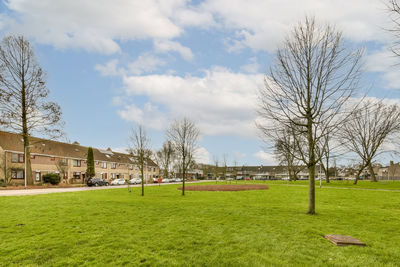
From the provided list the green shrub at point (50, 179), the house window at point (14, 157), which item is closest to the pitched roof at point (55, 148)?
the house window at point (14, 157)

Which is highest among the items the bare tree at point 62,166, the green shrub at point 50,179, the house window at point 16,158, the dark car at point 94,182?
the house window at point 16,158

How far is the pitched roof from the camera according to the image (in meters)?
45.2

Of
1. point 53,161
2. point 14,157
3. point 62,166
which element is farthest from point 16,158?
point 62,166

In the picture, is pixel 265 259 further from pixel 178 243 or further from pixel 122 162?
pixel 122 162

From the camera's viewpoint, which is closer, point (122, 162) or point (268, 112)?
point (268, 112)

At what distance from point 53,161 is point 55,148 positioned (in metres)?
3.45

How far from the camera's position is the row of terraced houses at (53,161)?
142 feet

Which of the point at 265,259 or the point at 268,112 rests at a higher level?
the point at 268,112

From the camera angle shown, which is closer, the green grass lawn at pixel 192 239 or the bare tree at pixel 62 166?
the green grass lawn at pixel 192 239

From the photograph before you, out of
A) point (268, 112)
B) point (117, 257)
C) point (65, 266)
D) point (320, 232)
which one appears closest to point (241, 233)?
point (320, 232)

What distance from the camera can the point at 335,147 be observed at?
1180 centimetres

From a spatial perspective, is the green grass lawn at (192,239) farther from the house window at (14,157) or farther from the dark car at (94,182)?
the house window at (14,157)

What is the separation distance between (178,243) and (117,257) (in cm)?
174

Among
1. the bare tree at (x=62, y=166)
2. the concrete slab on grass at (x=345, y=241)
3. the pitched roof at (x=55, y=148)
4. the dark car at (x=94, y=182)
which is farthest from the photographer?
the bare tree at (x=62, y=166)
